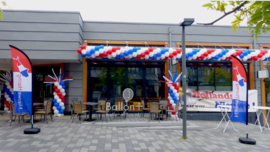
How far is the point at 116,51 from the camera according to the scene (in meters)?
8.06

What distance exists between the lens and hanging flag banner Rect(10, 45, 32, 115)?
19.3 ft

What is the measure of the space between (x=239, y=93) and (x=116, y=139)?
4.23m

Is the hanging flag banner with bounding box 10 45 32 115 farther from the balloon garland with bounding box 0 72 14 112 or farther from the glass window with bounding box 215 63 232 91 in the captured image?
the glass window with bounding box 215 63 232 91

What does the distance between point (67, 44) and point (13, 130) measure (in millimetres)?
4132

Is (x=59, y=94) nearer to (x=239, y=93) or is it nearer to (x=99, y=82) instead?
(x=99, y=82)

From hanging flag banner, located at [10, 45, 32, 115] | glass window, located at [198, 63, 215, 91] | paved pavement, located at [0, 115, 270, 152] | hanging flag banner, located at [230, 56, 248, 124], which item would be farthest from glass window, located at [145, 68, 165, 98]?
hanging flag banner, located at [10, 45, 32, 115]

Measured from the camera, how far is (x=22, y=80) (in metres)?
5.92

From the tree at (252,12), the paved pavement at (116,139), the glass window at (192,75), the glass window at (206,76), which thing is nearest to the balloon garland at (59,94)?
the paved pavement at (116,139)

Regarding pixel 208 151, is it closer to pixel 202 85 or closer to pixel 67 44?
pixel 202 85

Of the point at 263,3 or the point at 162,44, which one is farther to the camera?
the point at 162,44

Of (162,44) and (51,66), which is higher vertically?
(162,44)

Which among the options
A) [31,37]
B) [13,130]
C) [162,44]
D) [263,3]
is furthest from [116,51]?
[263,3]

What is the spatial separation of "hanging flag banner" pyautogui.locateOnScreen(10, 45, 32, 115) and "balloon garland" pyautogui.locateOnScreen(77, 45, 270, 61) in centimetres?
241

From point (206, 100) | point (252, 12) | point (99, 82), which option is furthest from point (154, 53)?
point (252, 12)
